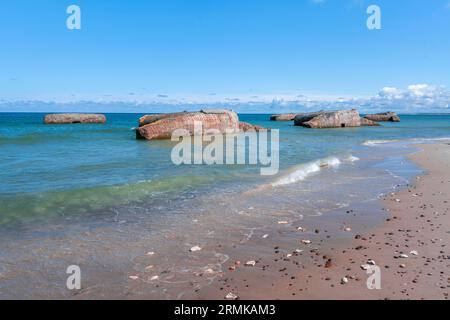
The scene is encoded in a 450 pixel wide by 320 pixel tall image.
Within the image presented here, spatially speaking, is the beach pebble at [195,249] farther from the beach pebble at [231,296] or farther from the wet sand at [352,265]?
the beach pebble at [231,296]

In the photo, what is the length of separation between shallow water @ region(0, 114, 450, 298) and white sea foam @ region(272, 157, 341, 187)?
2.8 inches

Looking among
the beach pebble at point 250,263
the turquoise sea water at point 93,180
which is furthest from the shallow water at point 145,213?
the beach pebble at point 250,263

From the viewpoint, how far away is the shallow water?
233 inches

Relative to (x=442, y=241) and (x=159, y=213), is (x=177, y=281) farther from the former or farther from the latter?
(x=442, y=241)

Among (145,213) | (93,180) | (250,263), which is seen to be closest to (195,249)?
(250,263)

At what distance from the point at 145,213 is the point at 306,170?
29.5 ft

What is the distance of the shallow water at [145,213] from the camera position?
5.93m

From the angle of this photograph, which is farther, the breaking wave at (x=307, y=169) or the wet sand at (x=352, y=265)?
the breaking wave at (x=307, y=169)

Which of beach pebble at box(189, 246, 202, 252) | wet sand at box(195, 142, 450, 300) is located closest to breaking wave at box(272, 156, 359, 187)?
wet sand at box(195, 142, 450, 300)

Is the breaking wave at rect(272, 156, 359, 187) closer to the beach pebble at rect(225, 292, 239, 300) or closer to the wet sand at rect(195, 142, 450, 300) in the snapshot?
the wet sand at rect(195, 142, 450, 300)

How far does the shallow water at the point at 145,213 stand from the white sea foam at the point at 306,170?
70mm

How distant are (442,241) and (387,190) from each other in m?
5.16

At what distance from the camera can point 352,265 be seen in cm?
620

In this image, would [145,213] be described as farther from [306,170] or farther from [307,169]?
[307,169]
